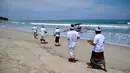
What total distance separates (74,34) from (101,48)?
1706 millimetres

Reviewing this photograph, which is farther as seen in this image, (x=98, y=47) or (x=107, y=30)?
(x=107, y=30)

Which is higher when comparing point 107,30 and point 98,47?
point 98,47

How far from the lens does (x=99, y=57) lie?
7480 millimetres

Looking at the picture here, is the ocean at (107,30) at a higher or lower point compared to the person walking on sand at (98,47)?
lower

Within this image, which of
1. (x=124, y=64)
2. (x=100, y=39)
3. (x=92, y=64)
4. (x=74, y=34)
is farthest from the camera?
(x=124, y=64)

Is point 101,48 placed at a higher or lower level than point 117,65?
higher

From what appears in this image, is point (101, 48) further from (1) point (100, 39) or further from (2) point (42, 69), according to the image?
(2) point (42, 69)

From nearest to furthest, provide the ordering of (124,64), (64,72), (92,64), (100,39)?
1. (64,72)
2. (100,39)
3. (92,64)
4. (124,64)

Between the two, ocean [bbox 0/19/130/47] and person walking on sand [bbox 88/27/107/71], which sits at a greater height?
person walking on sand [bbox 88/27/107/71]

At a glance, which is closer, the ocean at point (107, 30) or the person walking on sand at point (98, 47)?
the person walking on sand at point (98, 47)

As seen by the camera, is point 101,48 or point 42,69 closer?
point 42,69

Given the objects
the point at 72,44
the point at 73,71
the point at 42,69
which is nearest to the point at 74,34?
the point at 72,44

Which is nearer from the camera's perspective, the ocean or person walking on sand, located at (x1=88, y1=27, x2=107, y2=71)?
person walking on sand, located at (x1=88, y1=27, x2=107, y2=71)

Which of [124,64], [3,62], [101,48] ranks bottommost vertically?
[124,64]
